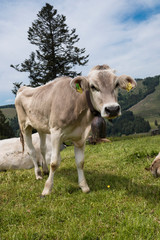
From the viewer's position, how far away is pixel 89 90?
431 cm

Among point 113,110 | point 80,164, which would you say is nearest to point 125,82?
point 113,110

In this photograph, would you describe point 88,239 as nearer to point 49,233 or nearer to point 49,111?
point 49,233

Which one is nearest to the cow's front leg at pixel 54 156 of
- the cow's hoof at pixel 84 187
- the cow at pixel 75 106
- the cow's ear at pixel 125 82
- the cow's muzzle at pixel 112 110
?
the cow at pixel 75 106

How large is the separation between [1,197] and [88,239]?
2581 mm

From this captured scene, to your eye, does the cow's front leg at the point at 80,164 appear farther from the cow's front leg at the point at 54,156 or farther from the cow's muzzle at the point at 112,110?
the cow's muzzle at the point at 112,110

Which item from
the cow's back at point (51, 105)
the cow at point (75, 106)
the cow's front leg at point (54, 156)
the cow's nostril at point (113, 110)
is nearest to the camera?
the cow's nostril at point (113, 110)

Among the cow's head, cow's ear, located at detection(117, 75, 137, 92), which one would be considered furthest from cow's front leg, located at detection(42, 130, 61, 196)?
cow's ear, located at detection(117, 75, 137, 92)

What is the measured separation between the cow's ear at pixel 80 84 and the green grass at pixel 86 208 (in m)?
2.20

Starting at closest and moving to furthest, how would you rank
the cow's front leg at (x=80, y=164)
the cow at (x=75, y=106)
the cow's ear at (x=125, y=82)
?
the cow at (x=75, y=106) < the cow's ear at (x=125, y=82) < the cow's front leg at (x=80, y=164)

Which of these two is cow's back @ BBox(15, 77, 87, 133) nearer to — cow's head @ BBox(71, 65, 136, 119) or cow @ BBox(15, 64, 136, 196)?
cow @ BBox(15, 64, 136, 196)

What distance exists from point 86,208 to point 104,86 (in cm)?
223

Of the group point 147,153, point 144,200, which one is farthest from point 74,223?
point 147,153

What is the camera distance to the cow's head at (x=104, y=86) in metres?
3.70

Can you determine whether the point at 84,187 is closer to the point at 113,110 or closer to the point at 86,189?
the point at 86,189
